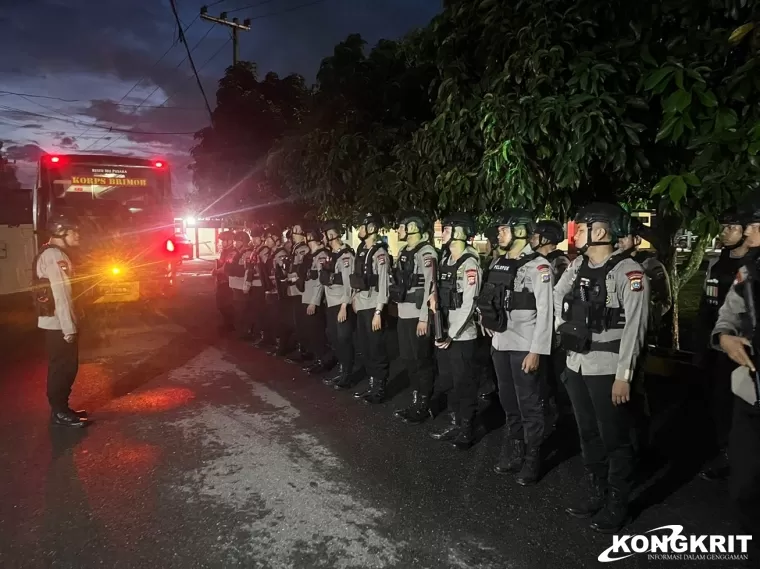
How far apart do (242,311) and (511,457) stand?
6.04 metres

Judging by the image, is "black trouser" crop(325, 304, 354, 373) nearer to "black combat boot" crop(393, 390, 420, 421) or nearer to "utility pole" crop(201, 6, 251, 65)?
"black combat boot" crop(393, 390, 420, 421)

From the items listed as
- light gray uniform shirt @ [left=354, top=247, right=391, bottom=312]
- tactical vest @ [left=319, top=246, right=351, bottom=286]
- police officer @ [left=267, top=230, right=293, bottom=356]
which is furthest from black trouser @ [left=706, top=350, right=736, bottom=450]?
police officer @ [left=267, top=230, right=293, bottom=356]

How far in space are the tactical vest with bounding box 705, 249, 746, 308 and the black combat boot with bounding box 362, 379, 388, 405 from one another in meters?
3.17

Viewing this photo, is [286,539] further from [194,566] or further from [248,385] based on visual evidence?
[248,385]

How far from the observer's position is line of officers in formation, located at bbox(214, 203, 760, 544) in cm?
340

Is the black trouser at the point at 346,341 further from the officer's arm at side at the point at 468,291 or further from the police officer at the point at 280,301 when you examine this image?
the officer's arm at side at the point at 468,291

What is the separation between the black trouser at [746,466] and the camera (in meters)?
2.81

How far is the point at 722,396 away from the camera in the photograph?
14.3 feet

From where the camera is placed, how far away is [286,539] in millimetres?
3271

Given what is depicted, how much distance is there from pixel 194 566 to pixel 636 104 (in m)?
4.21

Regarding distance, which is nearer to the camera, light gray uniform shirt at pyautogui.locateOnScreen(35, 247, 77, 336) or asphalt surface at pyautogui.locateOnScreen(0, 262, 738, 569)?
asphalt surface at pyautogui.locateOnScreen(0, 262, 738, 569)

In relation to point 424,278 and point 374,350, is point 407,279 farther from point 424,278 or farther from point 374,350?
point 374,350

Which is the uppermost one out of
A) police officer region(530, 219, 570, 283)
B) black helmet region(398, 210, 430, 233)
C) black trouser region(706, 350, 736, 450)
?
black helmet region(398, 210, 430, 233)

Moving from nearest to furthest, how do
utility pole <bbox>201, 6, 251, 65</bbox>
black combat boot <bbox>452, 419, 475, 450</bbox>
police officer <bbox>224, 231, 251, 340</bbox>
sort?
black combat boot <bbox>452, 419, 475, 450</bbox>
police officer <bbox>224, 231, 251, 340</bbox>
utility pole <bbox>201, 6, 251, 65</bbox>
